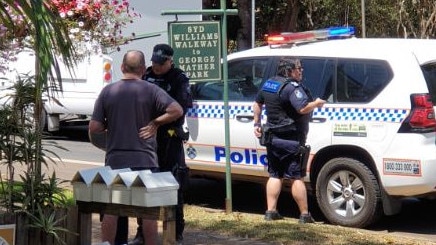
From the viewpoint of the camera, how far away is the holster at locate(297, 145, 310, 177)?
741 cm

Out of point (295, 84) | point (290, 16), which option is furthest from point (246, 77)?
point (290, 16)

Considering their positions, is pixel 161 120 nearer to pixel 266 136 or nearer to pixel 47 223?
pixel 47 223

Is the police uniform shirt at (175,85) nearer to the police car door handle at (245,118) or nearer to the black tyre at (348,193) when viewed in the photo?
the police car door handle at (245,118)

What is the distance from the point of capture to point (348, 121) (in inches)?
295

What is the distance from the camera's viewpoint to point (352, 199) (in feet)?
24.8

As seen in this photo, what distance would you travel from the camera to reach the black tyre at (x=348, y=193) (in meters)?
7.37

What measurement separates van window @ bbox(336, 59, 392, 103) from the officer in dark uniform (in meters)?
2.08

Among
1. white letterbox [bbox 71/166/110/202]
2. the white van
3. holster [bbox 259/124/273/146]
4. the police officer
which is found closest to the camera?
white letterbox [bbox 71/166/110/202]

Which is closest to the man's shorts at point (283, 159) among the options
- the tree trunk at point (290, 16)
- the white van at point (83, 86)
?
the white van at point (83, 86)

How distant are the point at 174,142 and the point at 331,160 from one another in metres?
2.13

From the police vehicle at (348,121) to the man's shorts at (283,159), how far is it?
0.35 meters

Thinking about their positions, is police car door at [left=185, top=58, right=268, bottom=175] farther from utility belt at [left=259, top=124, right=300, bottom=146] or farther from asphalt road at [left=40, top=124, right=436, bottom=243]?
asphalt road at [left=40, top=124, right=436, bottom=243]

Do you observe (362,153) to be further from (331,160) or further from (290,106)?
(290,106)

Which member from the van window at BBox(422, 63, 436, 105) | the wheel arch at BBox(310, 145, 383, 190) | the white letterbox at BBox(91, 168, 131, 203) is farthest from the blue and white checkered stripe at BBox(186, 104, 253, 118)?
the white letterbox at BBox(91, 168, 131, 203)
